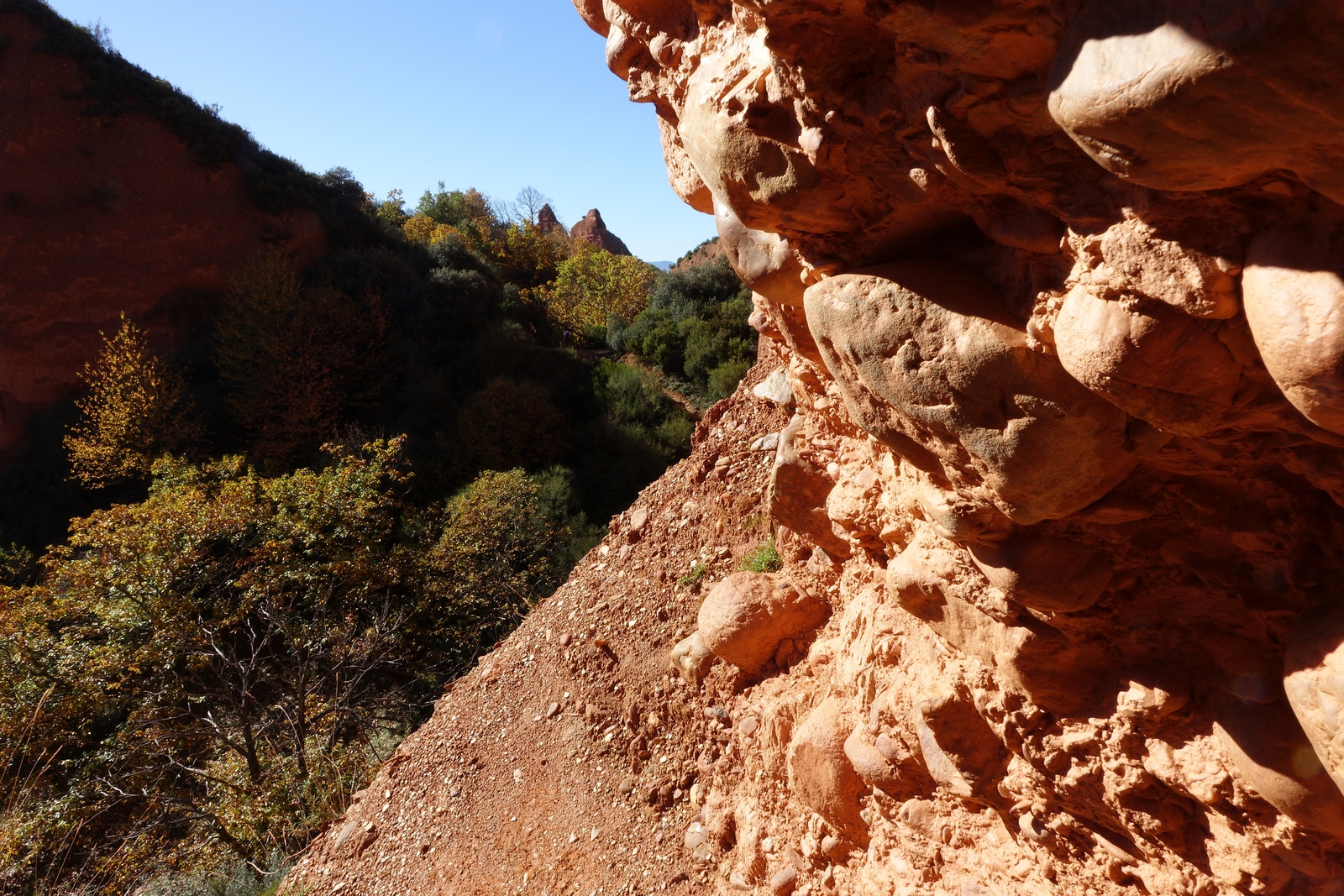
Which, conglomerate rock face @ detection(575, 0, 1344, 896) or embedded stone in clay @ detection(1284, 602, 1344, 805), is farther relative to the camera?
embedded stone in clay @ detection(1284, 602, 1344, 805)

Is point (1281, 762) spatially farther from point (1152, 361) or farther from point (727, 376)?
point (727, 376)

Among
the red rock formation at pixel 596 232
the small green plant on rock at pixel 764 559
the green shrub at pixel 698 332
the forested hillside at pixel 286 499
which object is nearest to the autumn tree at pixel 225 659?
the forested hillside at pixel 286 499

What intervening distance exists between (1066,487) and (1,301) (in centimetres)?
2765

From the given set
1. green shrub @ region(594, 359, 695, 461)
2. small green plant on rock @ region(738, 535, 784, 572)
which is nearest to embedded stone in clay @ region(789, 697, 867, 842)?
small green plant on rock @ region(738, 535, 784, 572)

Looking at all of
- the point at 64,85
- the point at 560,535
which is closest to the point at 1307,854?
the point at 560,535

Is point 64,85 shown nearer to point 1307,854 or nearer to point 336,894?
point 336,894

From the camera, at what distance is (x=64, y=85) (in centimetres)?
2350

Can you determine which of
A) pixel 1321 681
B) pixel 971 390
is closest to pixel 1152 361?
pixel 971 390

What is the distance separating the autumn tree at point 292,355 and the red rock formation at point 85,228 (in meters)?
2.70

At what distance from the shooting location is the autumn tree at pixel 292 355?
65.5ft

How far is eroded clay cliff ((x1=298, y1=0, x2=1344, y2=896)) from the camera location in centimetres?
140

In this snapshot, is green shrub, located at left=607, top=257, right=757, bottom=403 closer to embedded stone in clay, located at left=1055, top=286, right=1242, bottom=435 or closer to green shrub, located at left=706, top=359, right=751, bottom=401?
green shrub, located at left=706, top=359, right=751, bottom=401

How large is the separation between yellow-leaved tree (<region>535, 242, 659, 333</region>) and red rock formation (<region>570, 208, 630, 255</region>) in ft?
61.2

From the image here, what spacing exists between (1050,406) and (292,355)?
21434 mm
